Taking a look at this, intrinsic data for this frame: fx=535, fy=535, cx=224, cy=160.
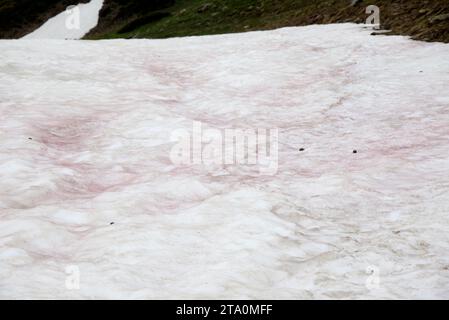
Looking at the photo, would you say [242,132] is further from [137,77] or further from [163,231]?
[137,77]

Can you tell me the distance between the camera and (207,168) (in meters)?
10.6

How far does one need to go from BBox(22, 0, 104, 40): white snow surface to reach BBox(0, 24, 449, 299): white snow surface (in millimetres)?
48005

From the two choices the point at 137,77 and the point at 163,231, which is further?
the point at 137,77

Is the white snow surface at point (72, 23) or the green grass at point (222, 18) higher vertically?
the green grass at point (222, 18)

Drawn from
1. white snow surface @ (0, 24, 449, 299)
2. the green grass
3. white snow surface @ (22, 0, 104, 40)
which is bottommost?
white snow surface @ (22, 0, 104, 40)

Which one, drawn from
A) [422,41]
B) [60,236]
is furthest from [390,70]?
[60,236]

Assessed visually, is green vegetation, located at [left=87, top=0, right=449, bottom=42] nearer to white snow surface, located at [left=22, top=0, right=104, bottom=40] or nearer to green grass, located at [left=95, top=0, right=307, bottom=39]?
green grass, located at [left=95, top=0, right=307, bottom=39]

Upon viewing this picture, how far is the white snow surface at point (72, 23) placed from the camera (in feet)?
212

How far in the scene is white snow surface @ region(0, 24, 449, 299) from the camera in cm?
636

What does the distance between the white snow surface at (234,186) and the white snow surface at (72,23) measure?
4801 centimetres

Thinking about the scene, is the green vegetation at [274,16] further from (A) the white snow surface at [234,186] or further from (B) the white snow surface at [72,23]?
(B) the white snow surface at [72,23]

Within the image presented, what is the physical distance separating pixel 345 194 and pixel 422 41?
13.1 meters

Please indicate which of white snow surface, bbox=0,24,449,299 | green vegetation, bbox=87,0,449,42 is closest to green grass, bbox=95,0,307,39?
green vegetation, bbox=87,0,449,42

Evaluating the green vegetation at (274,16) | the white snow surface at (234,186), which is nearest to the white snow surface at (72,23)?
the green vegetation at (274,16)
